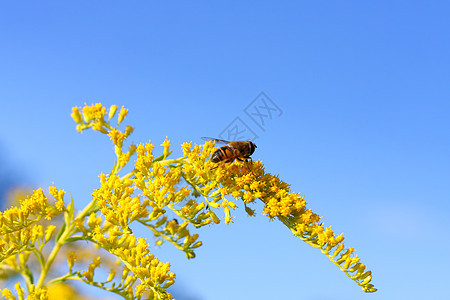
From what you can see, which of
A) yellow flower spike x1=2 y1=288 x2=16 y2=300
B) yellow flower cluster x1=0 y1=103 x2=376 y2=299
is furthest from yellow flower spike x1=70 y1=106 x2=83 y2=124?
yellow flower spike x1=2 y1=288 x2=16 y2=300

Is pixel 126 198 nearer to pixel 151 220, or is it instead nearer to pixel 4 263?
pixel 151 220

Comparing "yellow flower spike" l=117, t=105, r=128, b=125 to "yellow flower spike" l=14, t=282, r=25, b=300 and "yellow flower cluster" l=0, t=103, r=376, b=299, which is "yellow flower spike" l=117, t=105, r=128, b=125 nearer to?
"yellow flower cluster" l=0, t=103, r=376, b=299

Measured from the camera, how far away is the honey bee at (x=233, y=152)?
6828 millimetres

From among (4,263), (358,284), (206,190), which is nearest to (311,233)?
(358,284)

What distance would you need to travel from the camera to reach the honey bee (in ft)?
22.4

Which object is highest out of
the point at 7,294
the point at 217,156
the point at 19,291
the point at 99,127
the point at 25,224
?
the point at 217,156

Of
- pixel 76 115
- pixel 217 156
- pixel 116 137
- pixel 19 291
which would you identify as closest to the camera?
pixel 19 291

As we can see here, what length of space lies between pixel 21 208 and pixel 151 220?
188cm

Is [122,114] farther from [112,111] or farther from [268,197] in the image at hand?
[268,197]

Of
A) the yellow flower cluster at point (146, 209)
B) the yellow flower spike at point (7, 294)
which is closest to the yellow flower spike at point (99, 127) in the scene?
the yellow flower cluster at point (146, 209)

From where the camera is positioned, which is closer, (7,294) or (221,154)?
(7,294)

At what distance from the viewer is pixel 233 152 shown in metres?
6.92

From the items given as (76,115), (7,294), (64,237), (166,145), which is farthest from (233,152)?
(7,294)

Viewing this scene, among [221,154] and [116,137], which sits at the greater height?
[221,154]
